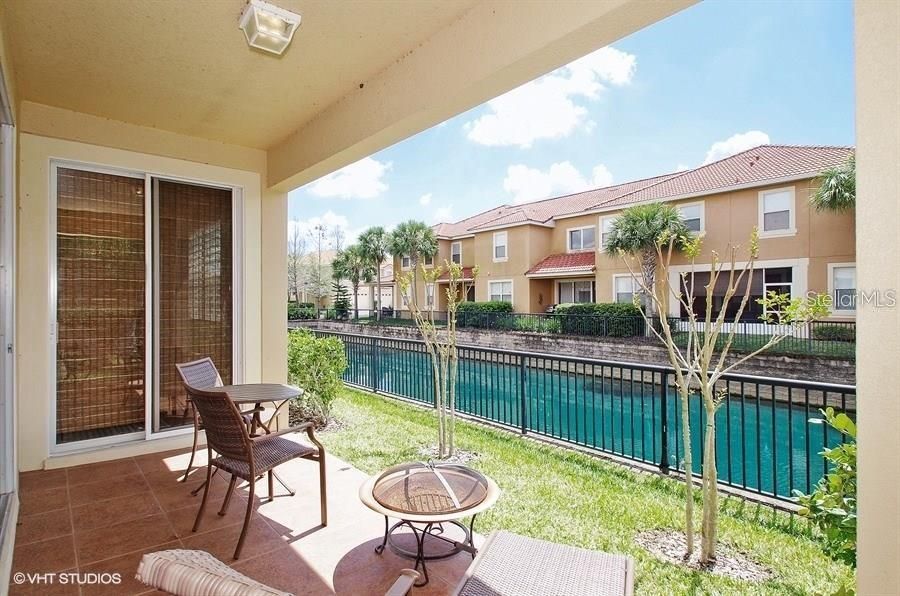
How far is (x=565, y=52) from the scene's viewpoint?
2.10m

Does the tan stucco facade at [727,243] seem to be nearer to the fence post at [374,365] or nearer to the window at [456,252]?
the window at [456,252]

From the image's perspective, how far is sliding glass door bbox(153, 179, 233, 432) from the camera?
13.8 ft

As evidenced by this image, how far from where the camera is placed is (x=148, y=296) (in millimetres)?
4090

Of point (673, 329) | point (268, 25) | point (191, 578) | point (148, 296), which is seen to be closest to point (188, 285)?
point (148, 296)

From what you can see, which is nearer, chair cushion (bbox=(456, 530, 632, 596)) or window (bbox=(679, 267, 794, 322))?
chair cushion (bbox=(456, 530, 632, 596))

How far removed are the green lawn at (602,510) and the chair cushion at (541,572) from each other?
25.8 inches

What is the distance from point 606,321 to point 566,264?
4840 mm

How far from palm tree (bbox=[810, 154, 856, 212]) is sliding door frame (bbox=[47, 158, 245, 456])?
1306 cm

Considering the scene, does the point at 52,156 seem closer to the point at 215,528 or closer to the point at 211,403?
the point at 211,403

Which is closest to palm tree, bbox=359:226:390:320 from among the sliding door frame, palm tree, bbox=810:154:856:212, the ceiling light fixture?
palm tree, bbox=810:154:856:212

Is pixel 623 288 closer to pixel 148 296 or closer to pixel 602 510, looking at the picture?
pixel 602 510

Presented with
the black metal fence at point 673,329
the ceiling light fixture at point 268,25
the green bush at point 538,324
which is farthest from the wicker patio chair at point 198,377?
the green bush at point 538,324

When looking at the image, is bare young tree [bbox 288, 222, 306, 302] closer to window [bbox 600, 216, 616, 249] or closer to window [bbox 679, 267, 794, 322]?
window [bbox 600, 216, 616, 249]

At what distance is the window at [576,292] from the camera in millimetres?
17516
